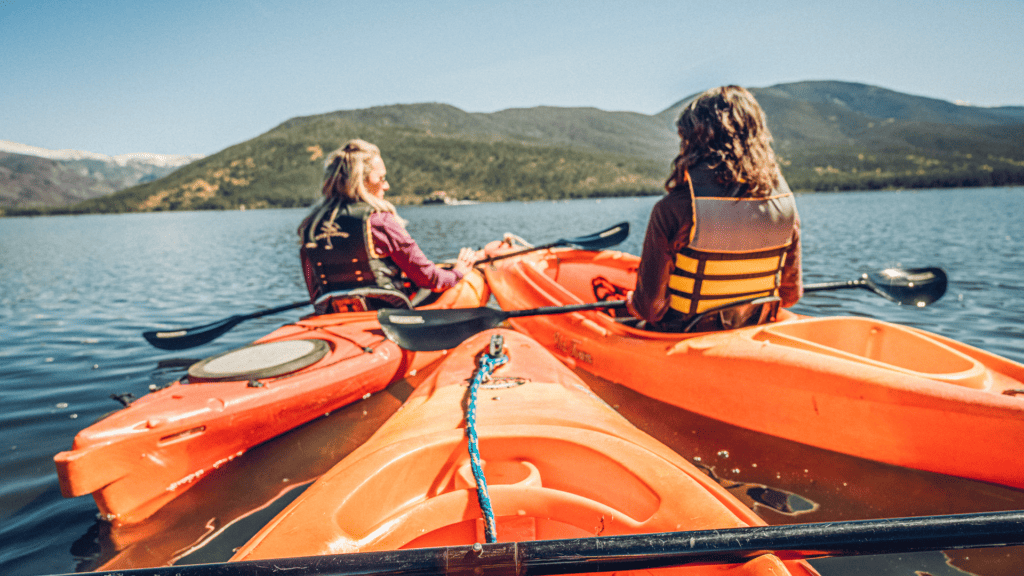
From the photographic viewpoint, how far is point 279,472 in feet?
9.78

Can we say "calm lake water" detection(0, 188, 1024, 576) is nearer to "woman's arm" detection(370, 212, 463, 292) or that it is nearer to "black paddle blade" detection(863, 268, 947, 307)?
"woman's arm" detection(370, 212, 463, 292)

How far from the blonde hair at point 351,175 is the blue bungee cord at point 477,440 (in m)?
1.76

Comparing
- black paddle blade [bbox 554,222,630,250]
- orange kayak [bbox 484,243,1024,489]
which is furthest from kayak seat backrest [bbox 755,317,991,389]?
black paddle blade [bbox 554,222,630,250]

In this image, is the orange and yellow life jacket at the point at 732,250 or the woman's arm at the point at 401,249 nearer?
the orange and yellow life jacket at the point at 732,250

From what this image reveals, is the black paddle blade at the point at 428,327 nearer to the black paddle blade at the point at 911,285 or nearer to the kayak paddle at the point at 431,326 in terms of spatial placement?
the kayak paddle at the point at 431,326

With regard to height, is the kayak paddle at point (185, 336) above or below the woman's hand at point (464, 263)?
below

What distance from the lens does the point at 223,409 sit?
2826 millimetres

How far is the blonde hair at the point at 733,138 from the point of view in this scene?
2.77 metres

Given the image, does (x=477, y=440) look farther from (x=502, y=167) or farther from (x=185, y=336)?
(x=502, y=167)

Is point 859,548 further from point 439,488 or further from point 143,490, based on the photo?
point 143,490

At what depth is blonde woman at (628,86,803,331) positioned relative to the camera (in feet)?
9.16

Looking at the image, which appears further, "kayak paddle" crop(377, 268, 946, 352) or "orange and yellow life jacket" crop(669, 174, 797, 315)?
"kayak paddle" crop(377, 268, 946, 352)

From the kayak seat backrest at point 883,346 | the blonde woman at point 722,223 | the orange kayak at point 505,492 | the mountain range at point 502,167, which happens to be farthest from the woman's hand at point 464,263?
the mountain range at point 502,167

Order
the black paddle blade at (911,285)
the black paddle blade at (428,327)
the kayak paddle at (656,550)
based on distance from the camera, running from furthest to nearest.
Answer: the black paddle blade at (911,285)
the black paddle blade at (428,327)
the kayak paddle at (656,550)
